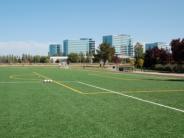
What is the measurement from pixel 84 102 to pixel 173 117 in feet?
13.5

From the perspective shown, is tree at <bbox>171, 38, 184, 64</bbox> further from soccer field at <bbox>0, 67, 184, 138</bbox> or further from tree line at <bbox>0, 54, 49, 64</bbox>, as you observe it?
tree line at <bbox>0, 54, 49, 64</bbox>

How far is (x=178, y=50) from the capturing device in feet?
234

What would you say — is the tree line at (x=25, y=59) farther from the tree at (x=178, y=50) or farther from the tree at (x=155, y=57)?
the tree at (x=178, y=50)

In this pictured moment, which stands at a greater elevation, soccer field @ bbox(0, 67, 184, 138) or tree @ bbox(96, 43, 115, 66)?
tree @ bbox(96, 43, 115, 66)

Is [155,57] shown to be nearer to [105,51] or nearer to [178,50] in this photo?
[178,50]

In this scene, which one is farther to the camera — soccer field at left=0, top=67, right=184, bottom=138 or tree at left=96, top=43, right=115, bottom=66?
tree at left=96, top=43, right=115, bottom=66

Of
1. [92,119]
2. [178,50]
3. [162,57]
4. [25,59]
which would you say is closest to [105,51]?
[162,57]

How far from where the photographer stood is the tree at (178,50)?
7056 centimetres

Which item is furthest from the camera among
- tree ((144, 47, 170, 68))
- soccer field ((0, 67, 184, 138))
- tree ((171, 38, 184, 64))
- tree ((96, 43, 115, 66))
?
tree ((96, 43, 115, 66))

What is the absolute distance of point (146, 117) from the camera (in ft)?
30.1

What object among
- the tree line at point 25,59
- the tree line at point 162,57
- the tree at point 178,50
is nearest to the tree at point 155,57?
the tree line at point 162,57

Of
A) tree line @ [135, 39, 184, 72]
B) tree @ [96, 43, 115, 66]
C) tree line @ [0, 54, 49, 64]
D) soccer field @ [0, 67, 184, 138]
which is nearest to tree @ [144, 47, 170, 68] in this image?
tree line @ [135, 39, 184, 72]

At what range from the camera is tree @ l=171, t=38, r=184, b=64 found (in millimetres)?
70562

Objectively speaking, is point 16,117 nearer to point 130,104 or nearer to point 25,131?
point 25,131
